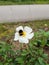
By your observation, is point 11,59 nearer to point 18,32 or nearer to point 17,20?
point 18,32

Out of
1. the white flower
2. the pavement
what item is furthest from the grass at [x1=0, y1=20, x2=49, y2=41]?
the white flower

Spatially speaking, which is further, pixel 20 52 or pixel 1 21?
pixel 1 21

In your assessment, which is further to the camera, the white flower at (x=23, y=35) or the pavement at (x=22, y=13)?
the pavement at (x=22, y=13)

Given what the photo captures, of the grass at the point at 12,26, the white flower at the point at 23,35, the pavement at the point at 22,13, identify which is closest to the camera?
the white flower at the point at 23,35

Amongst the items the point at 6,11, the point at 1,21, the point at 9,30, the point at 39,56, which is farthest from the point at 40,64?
the point at 6,11

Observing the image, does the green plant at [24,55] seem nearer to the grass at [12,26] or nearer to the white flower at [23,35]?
the white flower at [23,35]

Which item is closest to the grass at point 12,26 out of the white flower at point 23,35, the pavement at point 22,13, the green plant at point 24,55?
the pavement at point 22,13

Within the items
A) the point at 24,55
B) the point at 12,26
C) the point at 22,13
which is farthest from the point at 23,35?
the point at 22,13

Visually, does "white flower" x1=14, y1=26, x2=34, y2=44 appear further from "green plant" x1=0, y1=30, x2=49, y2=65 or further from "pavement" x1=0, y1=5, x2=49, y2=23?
"pavement" x1=0, y1=5, x2=49, y2=23
